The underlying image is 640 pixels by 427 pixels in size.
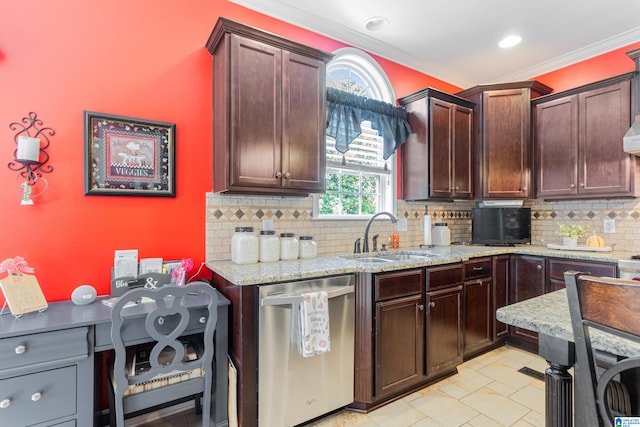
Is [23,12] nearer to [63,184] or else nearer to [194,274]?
[63,184]

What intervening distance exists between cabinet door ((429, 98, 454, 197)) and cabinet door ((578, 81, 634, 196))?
1238 mm

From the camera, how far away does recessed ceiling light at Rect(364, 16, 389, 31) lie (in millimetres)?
2895

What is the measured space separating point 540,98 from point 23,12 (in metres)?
4.38

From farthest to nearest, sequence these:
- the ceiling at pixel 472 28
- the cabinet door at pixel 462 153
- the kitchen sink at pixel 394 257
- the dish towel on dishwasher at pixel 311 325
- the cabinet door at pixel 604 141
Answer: the cabinet door at pixel 462 153 → the cabinet door at pixel 604 141 → the kitchen sink at pixel 394 257 → the ceiling at pixel 472 28 → the dish towel on dishwasher at pixel 311 325

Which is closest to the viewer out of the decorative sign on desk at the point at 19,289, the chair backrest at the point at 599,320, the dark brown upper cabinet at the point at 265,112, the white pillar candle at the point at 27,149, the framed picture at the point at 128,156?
the chair backrest at the point at 599,320

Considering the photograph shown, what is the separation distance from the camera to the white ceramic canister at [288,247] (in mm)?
2475

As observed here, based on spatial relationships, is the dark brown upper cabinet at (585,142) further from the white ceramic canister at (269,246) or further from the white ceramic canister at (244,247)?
the white ceramic canister at (244,247)

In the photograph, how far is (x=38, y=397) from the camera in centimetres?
145

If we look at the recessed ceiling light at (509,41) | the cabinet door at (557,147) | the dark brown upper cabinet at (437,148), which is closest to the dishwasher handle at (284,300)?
the dark brown upper cabinet at (437,148)

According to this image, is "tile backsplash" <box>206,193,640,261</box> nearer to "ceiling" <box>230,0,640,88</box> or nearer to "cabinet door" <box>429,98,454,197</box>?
"cabinet door" <box>429,98,454,197</box>

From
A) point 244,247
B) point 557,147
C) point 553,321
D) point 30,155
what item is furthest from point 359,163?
point 30,155

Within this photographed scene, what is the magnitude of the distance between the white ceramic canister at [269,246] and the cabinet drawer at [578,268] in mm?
2565

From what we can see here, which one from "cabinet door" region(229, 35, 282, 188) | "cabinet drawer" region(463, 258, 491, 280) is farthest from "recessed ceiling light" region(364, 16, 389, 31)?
"cabinet drawer" region(463, 258, 491, 280)

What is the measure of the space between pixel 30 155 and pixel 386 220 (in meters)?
2.79
